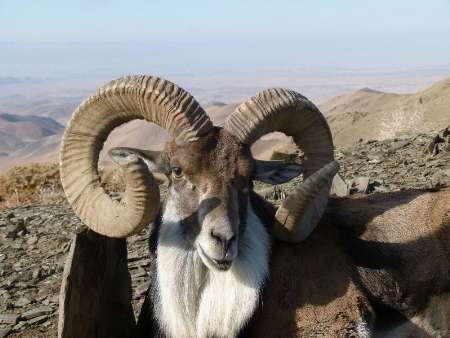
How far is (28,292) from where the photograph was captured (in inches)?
368

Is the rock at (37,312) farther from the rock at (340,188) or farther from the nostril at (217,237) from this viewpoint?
the rock at (340,188)

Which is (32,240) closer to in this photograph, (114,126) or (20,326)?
(20,326)

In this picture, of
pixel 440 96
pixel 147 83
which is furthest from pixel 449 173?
pixel 440 96

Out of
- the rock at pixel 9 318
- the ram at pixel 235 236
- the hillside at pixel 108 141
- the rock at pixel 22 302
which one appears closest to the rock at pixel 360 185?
the ram at pixel 235 236

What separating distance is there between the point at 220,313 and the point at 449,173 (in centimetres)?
772

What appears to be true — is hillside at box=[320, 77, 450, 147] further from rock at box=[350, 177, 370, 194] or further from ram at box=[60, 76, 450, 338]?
ram at box=[60, 76, 450, 338]

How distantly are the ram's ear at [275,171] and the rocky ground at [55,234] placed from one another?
258 centimetres

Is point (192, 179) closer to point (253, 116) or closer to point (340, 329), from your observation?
point (253, 116)

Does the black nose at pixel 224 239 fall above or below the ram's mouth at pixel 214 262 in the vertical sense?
above

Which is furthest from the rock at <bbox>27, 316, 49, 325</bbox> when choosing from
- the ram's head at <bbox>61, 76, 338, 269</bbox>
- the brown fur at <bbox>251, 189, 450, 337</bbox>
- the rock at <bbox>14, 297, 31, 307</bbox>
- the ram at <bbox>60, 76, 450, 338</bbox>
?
the brown fur at <bbox>251, 189, 450, 337</bbox>

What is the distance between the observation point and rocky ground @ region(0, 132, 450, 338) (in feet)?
28.5

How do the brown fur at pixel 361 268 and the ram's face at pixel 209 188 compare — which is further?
the brown fur at pixel 361 268

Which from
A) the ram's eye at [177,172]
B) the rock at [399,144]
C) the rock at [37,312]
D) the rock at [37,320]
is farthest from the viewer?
the rock at [399,144]

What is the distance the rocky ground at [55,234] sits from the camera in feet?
28.5
